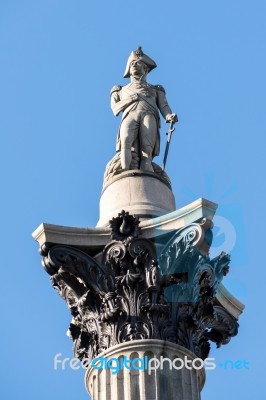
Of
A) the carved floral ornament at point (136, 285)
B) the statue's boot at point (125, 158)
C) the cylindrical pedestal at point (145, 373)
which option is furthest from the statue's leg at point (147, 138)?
the cylindrical pedestal at point (145, 373)

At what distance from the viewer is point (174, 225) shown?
1228 inches

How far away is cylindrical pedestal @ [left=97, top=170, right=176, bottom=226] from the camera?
3262 cm

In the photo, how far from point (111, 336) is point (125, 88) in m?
8.51

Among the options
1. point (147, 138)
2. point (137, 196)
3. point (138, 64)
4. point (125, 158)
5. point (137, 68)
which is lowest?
point (137, 196)

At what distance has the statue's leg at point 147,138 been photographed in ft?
114

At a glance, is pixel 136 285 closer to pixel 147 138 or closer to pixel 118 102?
pixel 147 138

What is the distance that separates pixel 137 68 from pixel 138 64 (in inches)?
5.2

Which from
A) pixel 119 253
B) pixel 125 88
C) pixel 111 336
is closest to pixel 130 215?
pixel 119 253

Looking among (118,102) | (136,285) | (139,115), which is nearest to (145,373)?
(136,285)

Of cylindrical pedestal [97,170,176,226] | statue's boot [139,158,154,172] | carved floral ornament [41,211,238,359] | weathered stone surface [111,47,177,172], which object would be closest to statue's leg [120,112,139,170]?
weathered stone surface [111,47,177,172]

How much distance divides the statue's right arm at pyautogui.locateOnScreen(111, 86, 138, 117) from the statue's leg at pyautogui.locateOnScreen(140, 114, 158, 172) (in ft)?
2.19

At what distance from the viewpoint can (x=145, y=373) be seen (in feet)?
97.3

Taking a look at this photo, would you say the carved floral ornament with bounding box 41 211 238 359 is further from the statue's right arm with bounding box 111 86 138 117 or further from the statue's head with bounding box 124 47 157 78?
the statue's head with bounding box 124 47 157 78

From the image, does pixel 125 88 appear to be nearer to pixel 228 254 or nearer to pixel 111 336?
pixel 228 254
